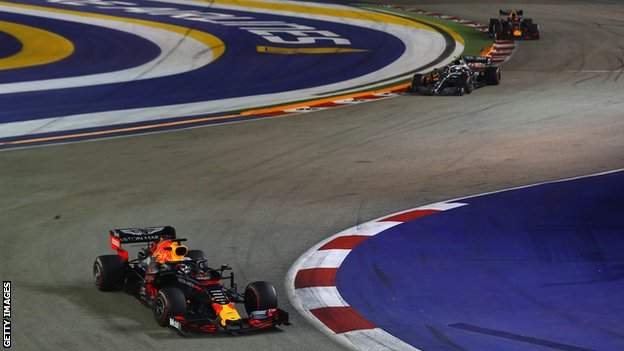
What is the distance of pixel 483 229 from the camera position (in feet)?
39.4

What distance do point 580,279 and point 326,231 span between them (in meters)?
2.94

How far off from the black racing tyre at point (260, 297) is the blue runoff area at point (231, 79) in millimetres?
12584

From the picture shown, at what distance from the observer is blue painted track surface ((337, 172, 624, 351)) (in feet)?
28.2

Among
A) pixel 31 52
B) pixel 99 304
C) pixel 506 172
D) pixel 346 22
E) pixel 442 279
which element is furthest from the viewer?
pixel 346 22

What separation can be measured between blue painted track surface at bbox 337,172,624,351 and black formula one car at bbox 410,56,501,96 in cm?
926

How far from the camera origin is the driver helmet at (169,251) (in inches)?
366

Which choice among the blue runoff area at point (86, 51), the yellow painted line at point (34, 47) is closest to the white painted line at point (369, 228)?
the blue runoff area at point (86, 51)

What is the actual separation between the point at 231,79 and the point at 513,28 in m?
8.77

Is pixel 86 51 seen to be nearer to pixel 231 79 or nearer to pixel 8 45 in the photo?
pixel 8 45

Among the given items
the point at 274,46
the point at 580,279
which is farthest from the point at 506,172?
the point at 274,46

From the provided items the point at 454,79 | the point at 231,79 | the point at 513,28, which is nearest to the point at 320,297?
the point at 454,79

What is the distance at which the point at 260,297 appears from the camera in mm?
8703

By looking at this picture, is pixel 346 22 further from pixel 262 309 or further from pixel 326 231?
pixel 262 309

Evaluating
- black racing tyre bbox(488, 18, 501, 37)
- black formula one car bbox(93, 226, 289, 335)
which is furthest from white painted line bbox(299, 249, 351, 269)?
black racing tyre bbox(488, 18, 501, 37)
